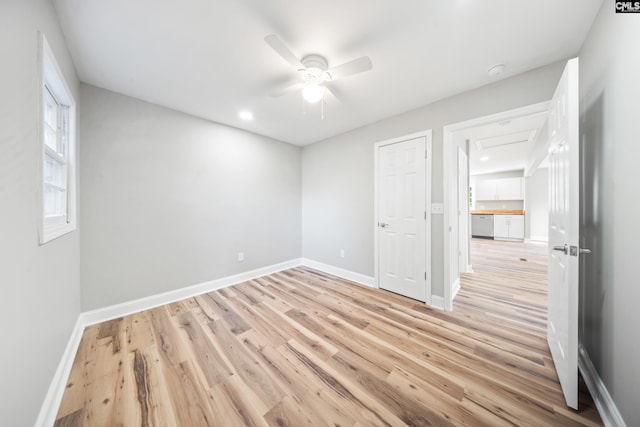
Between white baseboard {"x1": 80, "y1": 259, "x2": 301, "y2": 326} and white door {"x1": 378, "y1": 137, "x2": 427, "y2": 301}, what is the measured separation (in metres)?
2.06

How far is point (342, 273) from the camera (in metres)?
3.49

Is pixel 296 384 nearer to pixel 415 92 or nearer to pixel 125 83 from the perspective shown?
pixel 415 92

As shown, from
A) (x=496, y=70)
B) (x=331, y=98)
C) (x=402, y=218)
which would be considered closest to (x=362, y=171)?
(x=402, y=218)

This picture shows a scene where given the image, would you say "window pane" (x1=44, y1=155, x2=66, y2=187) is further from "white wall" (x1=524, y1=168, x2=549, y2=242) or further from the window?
"white wall" (x1=524, y1=168, x2=549, y2=242)

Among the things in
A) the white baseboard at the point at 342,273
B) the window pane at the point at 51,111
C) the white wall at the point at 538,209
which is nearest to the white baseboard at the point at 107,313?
the white baseboard at the point at 342,273

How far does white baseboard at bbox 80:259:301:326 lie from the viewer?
2109mm

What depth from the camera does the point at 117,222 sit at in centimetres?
223

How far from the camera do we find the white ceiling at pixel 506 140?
300cm

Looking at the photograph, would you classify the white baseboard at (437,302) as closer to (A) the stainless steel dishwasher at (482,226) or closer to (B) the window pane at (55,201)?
(B) the window pane at (55,201)

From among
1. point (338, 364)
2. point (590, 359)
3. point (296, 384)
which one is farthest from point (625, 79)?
point (296, 384)

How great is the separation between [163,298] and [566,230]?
3.72 meters

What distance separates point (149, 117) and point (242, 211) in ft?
5.26

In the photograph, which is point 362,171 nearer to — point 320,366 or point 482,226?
point 320,366

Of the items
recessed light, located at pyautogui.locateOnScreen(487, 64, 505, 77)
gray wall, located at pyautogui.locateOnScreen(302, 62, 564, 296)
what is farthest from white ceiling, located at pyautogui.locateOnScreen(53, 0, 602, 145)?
gray wall, located at pyautogui.locateOnScreen(302, 62, 564, 296)
